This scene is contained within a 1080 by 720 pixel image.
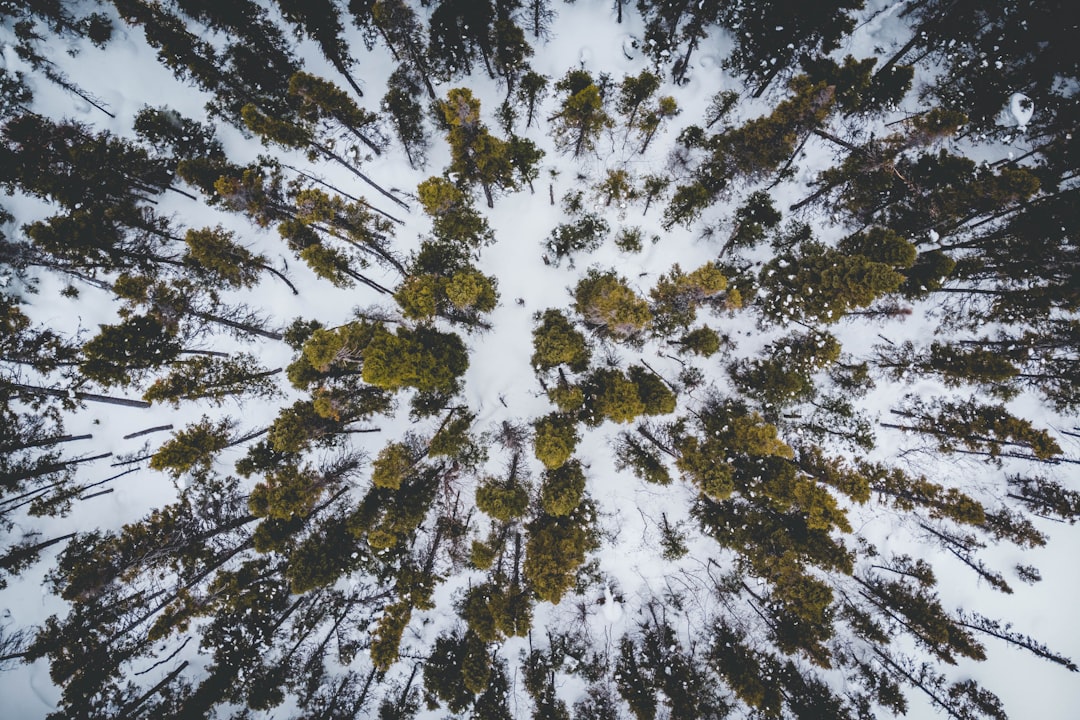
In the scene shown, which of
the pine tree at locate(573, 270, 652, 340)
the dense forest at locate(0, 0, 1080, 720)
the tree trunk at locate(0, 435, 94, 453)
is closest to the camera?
the pine tree at locate(573, 270, 652, 340)

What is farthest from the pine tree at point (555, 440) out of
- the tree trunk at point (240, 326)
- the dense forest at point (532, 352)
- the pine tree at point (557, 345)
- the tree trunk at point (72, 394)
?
the tree trunk at point (72, 394)

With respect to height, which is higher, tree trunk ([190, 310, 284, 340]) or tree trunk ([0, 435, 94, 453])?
tree trunk ([190, 310, 284, 340])

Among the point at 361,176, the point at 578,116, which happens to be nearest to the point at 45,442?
the point at 361,176

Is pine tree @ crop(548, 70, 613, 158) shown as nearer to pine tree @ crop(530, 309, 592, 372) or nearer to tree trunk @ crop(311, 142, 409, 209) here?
pine tree @ crop(530, 309, 592, 372)

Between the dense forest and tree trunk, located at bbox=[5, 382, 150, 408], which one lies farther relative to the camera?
tree trunk, located at bbox=[5, 382, 150, 408]

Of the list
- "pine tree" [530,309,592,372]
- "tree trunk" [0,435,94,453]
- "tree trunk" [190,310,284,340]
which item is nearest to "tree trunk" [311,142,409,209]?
"tree trunk" [190,310,284,340]

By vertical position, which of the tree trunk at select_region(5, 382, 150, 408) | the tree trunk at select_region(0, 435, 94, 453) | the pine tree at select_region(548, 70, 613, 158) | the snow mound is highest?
the snow mound

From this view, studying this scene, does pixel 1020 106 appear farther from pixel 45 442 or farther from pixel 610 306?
pixel 45 442

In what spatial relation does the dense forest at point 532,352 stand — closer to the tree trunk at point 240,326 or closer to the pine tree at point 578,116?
the pine tree at point 578,116

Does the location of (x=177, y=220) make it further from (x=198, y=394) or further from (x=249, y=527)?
(x=249, y=527)
